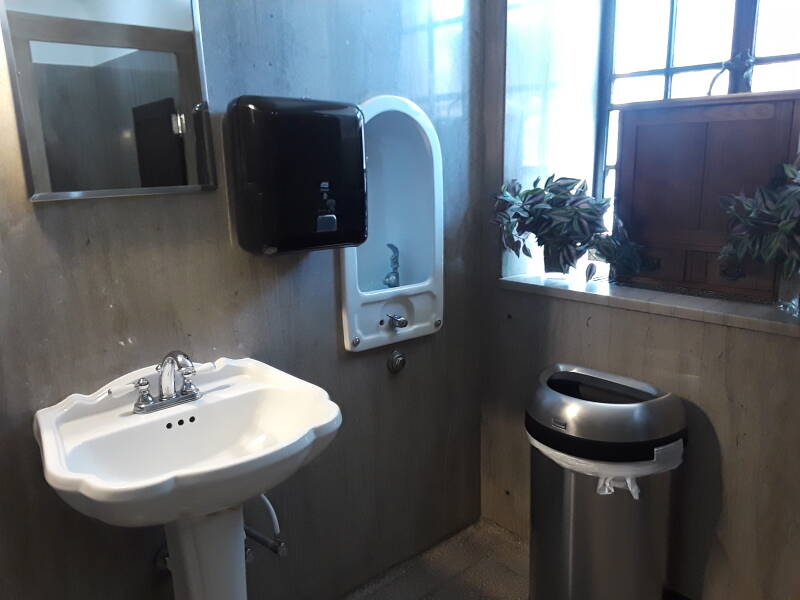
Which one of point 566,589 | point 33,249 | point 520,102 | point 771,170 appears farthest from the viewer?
point 520,102

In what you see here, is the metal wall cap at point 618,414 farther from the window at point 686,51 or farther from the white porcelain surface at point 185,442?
the window at point 686,51

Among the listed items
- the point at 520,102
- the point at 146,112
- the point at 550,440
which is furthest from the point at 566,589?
the point at 146,112

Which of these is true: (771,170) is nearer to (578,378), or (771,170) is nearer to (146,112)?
(578,378)

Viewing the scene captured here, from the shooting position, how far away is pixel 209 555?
126 cm

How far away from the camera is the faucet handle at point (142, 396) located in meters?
1.30

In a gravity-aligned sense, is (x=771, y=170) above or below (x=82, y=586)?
above

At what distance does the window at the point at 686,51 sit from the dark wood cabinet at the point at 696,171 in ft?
0.53

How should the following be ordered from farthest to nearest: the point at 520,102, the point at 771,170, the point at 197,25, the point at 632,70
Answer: the point at 632,70 < the point at 520,102 < the point at 771,170 < the point at 197,25

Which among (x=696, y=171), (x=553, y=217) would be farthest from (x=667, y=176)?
(x=553, y=217)

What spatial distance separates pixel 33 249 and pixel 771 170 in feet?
5.72

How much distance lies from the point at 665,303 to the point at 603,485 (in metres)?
0.51

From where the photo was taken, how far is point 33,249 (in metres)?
1.22

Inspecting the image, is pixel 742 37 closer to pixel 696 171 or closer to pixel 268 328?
pixel 696 171

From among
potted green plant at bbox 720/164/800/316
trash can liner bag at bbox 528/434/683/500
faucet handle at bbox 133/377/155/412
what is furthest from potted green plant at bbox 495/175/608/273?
faucet handle at bbox 133/377/155/412
